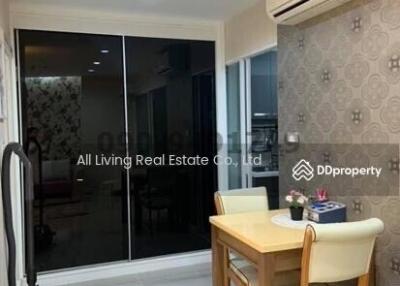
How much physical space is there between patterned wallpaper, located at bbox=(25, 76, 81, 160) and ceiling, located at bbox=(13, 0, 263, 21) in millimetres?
677

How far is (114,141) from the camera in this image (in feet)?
→ 12.1

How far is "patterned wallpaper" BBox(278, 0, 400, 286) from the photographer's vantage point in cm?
204

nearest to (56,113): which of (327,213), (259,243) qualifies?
(259,243)

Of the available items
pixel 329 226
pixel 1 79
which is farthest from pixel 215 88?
pixel 329 226

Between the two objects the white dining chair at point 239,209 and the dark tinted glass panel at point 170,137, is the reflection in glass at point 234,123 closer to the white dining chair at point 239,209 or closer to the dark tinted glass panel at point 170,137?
the dark tinted glass panel at point 170,137

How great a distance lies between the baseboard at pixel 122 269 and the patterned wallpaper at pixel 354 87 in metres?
1.52

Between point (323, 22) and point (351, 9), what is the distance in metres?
0.26

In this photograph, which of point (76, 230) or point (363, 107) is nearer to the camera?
point (363, 107)

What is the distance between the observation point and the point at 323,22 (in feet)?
8.32

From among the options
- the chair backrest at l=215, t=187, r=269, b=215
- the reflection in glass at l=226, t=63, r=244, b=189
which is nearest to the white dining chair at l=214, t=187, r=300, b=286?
the chair backrest at l=215, t=187, r=269, b=215

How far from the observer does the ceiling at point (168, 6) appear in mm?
3270

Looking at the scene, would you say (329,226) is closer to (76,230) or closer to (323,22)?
(323,22)

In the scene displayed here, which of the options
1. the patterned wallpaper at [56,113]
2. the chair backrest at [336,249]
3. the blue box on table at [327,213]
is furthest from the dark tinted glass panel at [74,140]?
the chair backrest at [336,249]

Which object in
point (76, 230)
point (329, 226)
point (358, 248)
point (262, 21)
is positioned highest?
point (262, 21)
